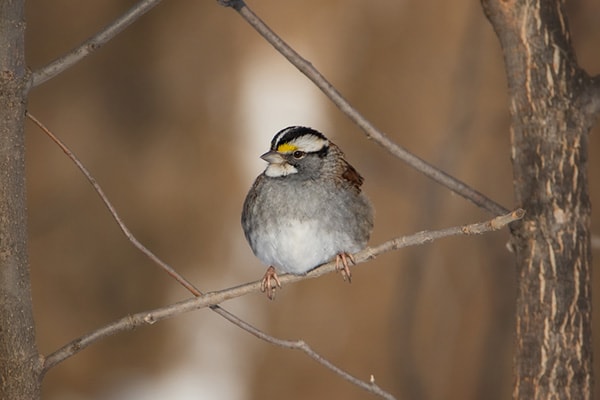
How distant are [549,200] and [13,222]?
4.18 ft

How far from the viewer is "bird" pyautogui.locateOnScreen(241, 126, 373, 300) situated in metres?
2.43

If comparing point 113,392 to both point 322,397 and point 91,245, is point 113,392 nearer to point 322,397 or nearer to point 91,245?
point 91,245

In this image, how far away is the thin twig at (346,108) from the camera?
195cm

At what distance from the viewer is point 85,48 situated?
5.73 ft

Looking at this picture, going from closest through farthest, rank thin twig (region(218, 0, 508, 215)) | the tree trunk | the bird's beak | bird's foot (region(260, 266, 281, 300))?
the tree trunk → thin twig (region(218, 0, 508, 215)) → bird's foot (region(260, 266, 281, 300)) → the bird's beak

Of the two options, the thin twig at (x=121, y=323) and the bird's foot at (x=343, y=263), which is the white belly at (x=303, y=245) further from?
the thin twig at (x=121, y=323)

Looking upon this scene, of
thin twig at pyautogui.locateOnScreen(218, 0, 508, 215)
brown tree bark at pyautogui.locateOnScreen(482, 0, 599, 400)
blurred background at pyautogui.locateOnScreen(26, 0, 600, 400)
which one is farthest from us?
blurred background at pyautogui.locateOnScreen(26, 0, 600, 400)

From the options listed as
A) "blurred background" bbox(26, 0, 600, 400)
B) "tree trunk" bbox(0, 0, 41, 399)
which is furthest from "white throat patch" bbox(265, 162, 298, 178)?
"blurred background" bbox(26, 0, 600, 400)

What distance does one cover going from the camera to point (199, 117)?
13.5ft

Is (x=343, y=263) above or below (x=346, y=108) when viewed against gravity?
below

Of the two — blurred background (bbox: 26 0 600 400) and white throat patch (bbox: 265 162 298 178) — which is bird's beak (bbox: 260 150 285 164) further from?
blurred background (bbox: 26 0 600 400)

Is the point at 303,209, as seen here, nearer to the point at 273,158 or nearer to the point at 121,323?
the point at 273,158

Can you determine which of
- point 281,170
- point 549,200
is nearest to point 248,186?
point 281,170

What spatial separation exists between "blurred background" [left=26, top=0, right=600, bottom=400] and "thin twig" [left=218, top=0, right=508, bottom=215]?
71.7 inches
